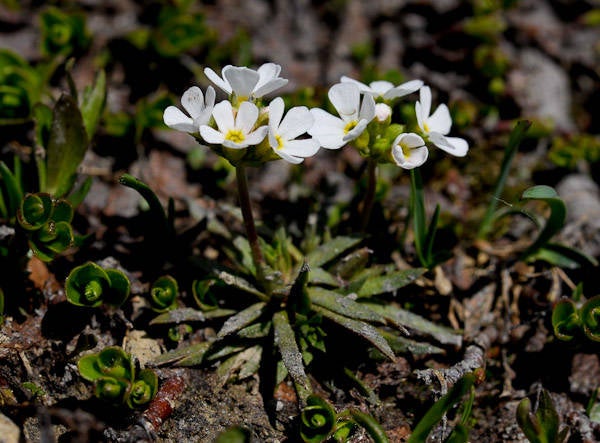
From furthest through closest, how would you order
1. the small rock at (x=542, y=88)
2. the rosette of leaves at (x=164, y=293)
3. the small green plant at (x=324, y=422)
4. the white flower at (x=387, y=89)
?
the small rock at (x=542, y=88) < the rosette of leaves at (x=164, y=293) < the white flower at (x=387, y=89) < the small green plant at (x=324, y=422)

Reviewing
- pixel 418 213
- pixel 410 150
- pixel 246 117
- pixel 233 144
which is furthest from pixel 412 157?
pixel 233 144

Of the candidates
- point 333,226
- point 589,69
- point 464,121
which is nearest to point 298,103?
point 333,226

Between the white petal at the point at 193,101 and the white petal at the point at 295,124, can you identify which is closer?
the white petal at the point at 193,101

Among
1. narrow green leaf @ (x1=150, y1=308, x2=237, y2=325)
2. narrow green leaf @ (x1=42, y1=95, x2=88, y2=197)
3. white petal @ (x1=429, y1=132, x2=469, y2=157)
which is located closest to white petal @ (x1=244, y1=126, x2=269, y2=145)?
white petal @ (x1=429, y1=132, x2=469, y2=157)

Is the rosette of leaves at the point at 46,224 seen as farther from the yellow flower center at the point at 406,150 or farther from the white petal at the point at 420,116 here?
the white petal at the point at 420,116

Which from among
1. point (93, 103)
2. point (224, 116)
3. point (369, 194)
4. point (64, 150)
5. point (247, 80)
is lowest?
point (369, 194)

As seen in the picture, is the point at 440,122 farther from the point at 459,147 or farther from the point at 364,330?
the point at 364,330

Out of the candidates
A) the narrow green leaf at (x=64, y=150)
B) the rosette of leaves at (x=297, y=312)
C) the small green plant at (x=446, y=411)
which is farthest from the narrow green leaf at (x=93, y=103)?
the small green plant at (x=446, y=411)

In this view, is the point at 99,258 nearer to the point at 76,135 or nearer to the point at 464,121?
the point at 76,135
